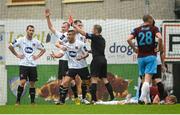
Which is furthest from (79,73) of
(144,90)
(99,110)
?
(99,110)

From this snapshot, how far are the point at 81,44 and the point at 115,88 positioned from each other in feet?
12.8

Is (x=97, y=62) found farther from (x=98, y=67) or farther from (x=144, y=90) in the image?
(x=144, y=90)

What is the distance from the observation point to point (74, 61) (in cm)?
1684

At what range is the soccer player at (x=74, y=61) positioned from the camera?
55.0ft

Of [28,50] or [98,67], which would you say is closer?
[98,67]

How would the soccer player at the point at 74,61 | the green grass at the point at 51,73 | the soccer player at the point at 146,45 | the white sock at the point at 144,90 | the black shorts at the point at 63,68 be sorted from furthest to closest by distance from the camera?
1. the green grass at the point at 51,73
2. the black shorts at the point at 63,68
3. the soccer player at the point at 74,61
4. the soccer player at the point at 146,45
5. the white sock at the point at 144,90

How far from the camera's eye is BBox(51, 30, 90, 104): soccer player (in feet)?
55.0

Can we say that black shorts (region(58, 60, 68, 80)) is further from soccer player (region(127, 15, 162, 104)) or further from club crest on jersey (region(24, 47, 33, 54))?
Answer: soccer player (region(127, 15, 162, 104))

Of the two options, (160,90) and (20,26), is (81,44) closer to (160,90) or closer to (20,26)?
(160,90)

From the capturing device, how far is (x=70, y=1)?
122 feet

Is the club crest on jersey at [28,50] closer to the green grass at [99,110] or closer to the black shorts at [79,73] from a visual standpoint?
the black shorts at [79,73]

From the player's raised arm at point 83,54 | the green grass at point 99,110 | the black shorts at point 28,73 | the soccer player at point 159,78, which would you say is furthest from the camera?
the black shorts at point 28,73

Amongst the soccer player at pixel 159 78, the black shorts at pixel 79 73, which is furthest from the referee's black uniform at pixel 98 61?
the soccer player at pixel 159 78

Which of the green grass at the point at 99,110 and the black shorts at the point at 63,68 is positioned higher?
the black shorts at the point at 63,68
